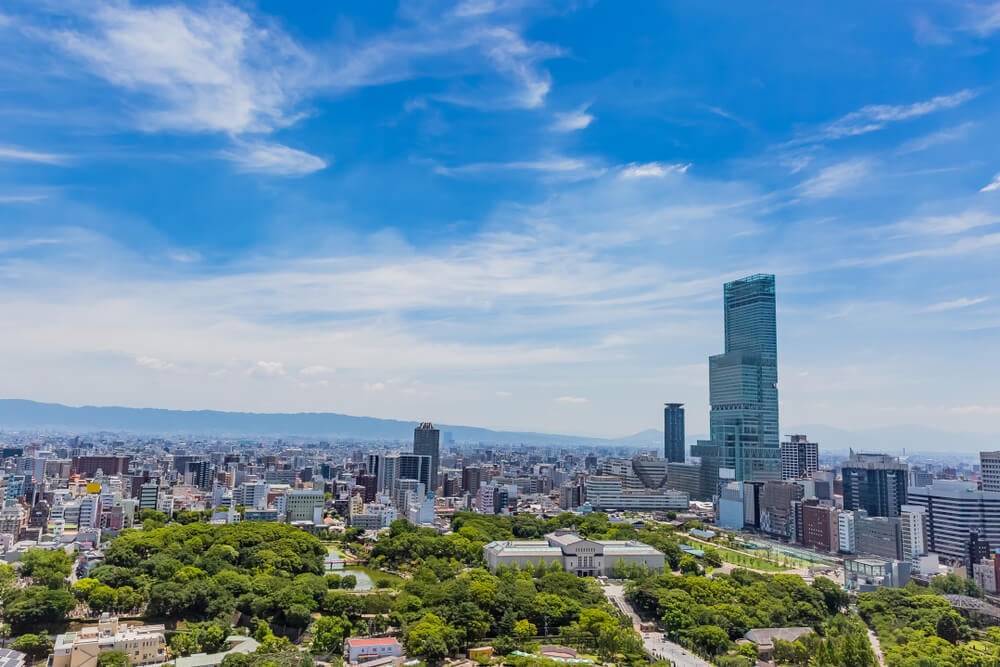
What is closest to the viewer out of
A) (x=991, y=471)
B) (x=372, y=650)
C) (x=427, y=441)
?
(x=372, y=650)

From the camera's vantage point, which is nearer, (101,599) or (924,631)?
(924,631)

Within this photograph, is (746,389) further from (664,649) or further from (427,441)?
(664,649)

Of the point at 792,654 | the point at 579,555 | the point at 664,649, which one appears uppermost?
the point at 579,555

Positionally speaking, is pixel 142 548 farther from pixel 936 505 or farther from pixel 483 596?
pixel 936 505

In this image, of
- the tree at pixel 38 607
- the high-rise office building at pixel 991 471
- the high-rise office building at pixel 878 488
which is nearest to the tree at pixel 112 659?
the tree at pixel 38 607

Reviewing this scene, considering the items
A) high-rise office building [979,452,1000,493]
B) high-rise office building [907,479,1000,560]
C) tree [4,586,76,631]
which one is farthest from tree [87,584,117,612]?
high-rise office building [979,452,1000,493]

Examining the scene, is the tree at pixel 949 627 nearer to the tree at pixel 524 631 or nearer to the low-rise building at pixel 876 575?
the low-rise building at pixel 876 575

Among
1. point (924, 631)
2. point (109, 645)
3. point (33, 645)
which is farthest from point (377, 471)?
point (924, 631)
